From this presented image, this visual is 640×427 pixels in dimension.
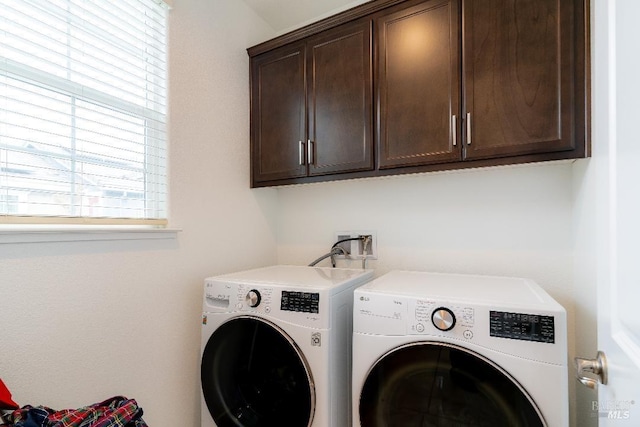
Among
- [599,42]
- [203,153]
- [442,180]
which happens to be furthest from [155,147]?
Result: [599,42]

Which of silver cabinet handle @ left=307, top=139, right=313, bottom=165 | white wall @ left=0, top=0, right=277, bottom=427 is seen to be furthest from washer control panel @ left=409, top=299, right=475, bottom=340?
white wall @ left=0, top=0, right=277, bottom=427

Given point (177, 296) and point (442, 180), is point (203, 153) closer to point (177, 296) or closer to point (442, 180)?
point (177, 296)

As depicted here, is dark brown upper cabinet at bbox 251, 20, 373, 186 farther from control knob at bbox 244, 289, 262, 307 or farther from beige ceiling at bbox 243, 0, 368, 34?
control knob at bbox 244, 289, 262, 307

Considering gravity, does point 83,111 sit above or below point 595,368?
above

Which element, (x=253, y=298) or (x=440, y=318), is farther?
(x=253, y=298)

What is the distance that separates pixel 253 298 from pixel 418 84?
117 centimetres

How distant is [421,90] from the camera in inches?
55.4

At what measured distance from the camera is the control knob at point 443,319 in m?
1.00

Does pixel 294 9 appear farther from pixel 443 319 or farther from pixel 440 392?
pixel 440 392

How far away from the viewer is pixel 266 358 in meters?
1.31

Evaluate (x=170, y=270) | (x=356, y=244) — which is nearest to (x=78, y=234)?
(x=170, y=270)

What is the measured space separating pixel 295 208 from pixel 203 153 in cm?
72

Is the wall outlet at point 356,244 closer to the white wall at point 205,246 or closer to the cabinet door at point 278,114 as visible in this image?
the white wall at point 205,246

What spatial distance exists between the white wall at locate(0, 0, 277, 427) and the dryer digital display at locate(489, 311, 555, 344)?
1.31 metres
